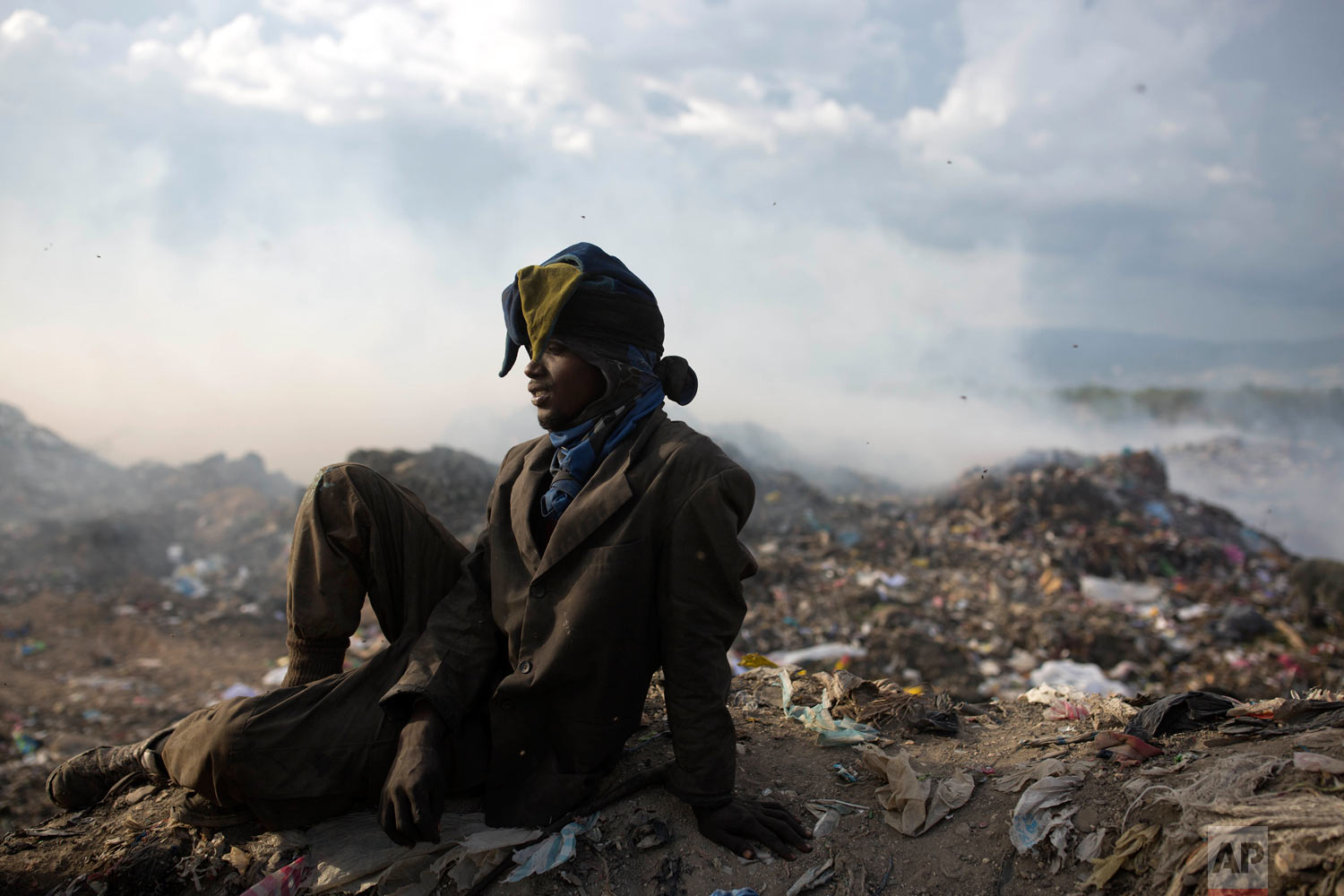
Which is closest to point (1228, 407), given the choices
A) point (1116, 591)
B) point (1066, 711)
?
point (1116, 591)

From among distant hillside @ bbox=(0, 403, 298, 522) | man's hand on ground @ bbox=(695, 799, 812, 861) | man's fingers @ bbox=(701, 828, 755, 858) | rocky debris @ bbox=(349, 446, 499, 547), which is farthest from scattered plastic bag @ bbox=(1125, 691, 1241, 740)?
distant hillside @ bbox=(0, 403, 298, 522)

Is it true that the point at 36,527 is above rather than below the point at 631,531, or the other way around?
below

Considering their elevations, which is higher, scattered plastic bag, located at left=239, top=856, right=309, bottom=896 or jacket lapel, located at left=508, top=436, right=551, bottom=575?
jacket lapel, located at left=508, top=436, right=551, bottom=575

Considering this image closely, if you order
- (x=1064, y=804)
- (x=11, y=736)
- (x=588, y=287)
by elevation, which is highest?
(x=588, y=287)

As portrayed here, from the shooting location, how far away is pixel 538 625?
188 centimetres

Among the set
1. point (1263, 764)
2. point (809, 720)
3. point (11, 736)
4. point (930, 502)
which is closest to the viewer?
point (1263, 764)

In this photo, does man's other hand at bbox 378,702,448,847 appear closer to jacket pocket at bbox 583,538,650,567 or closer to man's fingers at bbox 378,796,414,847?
man's fingers at bbox 378,796,414,847

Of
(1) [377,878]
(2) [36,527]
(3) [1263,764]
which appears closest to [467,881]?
(1) [377,878]

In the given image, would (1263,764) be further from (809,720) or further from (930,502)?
(930,502)

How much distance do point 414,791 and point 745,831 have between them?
2.58 feet

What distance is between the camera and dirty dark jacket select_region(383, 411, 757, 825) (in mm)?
1817

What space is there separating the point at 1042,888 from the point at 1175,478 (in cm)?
1831

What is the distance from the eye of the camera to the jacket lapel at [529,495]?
6.50 feet

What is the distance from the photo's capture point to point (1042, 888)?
5.44 ft
